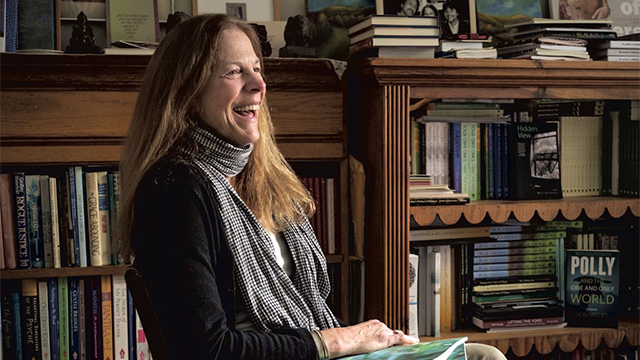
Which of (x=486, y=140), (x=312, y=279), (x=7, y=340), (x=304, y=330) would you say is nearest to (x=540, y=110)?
(x=486, y=140)

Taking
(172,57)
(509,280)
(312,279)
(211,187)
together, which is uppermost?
(172,57)

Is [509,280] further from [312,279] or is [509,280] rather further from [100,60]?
[100,60]

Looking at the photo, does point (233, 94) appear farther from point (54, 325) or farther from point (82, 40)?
point (54, 325)

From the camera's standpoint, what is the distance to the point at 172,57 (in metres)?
1.45

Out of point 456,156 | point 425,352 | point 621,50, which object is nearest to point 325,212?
point 456,156

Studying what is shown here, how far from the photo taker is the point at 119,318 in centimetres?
206

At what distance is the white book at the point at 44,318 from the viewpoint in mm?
2004

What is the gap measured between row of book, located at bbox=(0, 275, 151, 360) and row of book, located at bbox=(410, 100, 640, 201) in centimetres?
98

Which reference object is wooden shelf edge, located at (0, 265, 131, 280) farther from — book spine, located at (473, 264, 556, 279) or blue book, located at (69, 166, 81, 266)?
book spine, located at (473, 264, 556, 279)

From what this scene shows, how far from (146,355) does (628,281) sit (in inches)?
63.1

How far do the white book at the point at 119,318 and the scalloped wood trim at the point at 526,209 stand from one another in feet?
2.88

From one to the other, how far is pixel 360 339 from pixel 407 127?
2.69 ft

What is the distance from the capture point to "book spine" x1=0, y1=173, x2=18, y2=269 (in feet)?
6.45

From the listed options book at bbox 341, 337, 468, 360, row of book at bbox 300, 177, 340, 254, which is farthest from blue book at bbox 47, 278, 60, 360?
book at bbox 341, 337, 468, 360
